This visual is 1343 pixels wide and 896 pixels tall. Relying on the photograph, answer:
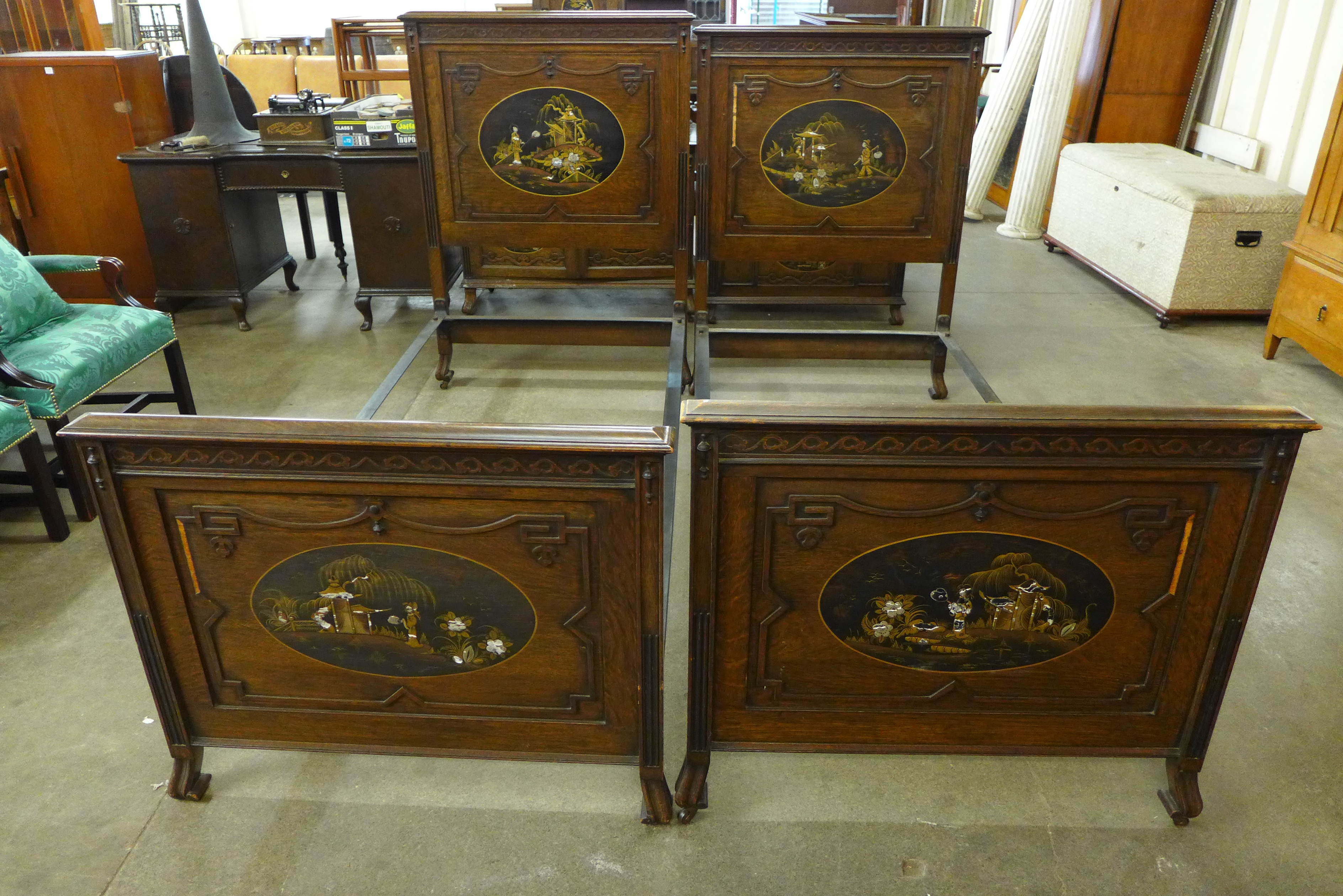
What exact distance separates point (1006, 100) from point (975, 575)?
17.1 ft

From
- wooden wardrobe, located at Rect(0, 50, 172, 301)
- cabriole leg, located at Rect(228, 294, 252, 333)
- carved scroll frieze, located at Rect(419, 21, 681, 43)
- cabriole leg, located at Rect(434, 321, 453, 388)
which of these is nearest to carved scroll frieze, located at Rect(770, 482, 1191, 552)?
carved scroll frieze, located at Rect(419, 21, 681, 43)

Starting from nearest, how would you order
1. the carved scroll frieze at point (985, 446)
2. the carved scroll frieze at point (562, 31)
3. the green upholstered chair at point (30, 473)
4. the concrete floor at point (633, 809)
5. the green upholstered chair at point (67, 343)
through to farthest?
the carved scroll frieze at point (985, 446)
the concrete floor at point (633, 809)
the green upholstered chair at point (30, 473)
the green upholstered chair at point (67, 343)
the carved scroll frieze at point (562, 31)

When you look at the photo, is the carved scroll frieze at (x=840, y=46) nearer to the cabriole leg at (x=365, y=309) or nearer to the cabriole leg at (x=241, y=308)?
the cabriole leg at (x=365, y=309)

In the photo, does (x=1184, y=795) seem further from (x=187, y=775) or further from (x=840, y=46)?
(x=840, y=46)

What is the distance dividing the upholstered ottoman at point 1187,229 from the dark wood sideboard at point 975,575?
10.0 ft

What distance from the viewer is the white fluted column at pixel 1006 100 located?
5.67 m

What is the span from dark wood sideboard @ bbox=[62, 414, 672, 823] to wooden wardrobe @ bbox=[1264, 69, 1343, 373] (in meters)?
3.29

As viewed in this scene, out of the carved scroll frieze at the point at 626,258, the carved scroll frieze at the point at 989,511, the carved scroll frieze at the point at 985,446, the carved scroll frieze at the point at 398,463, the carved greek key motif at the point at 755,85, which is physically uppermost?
the carved greek key motif at the point at 755,85

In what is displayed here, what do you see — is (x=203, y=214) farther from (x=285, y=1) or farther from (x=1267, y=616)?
(x=285, y=1)

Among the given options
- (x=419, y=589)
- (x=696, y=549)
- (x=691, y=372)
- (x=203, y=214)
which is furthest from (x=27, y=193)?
(x=696, y=549)

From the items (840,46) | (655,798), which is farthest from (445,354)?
(655,798)

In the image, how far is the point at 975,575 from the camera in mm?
1555

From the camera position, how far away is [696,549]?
4.93 feet

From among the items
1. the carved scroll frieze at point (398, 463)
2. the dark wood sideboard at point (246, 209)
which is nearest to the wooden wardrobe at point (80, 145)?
the dark wood sideboard at point (246, 209)
